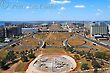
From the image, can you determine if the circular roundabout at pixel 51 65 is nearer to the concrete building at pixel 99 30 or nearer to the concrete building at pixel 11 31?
the concrete building at pixel 11 31

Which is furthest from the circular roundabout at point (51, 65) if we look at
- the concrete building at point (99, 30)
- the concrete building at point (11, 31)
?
the concrete building at point (99, 30)

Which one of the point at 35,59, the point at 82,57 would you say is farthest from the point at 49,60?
the point at 82,57

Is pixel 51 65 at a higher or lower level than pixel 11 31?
lower

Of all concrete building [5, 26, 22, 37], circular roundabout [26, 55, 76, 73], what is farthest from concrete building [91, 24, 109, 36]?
circular roundabout [26, 55, 76, 73]

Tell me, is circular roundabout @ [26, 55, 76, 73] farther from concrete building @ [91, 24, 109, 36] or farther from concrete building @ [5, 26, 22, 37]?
concrete building @ [91, 24, 109, 36]

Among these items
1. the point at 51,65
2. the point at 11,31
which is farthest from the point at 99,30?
the point at 51,65

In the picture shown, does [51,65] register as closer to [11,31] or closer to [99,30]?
[11,31]

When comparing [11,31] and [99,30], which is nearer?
[99,30]

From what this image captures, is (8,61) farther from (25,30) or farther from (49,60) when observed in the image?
(25,30)
